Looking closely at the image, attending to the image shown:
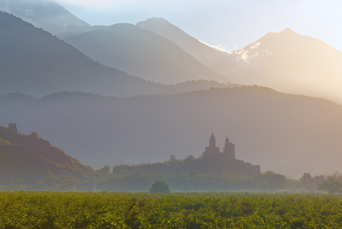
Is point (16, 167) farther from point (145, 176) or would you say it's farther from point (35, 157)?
point (145, 176)

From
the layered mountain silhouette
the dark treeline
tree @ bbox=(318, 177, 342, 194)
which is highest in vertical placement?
the layered mountain silhouette

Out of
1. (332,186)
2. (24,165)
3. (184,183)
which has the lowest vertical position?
(332,186)

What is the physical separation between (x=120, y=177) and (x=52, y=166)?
32.9 m

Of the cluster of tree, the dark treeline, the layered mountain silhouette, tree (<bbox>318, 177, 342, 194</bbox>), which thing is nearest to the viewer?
tree (<bbox>318, 177, 342, 194</bbox>)

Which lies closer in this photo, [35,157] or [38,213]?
[38,213]

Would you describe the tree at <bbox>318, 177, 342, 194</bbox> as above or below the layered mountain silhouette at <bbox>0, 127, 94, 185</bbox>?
below

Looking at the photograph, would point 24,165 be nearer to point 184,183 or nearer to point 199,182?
point 184,183

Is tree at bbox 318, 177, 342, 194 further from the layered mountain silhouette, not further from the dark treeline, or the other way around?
the layered mountain silhouette

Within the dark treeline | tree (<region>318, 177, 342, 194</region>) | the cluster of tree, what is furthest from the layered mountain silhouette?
tree (<region>318, 177, 342, 194</region>)

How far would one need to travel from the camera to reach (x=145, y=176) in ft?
609

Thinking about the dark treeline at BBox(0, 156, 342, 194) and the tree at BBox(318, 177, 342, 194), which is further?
the dark treeline at BBox(0, 156, 342, 194)

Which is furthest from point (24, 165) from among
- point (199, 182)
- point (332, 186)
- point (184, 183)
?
point (332, 186)

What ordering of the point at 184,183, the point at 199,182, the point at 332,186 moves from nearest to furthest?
the point at 332,186 < the point at 199,182 < the point at 184,183

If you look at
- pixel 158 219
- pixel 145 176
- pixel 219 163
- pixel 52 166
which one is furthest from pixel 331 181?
pixel 158 219
